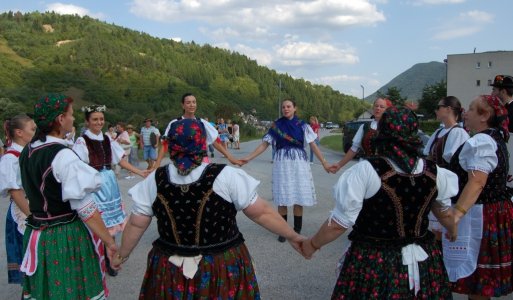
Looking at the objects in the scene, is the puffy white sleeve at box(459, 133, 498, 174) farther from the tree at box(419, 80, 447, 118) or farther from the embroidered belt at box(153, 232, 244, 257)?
the tree at box(419, 80, 447, 118)

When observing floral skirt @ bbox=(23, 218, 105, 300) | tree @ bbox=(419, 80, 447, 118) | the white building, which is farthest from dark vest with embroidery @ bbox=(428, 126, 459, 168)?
tree @ bbox=(419, 80, 447, 118)

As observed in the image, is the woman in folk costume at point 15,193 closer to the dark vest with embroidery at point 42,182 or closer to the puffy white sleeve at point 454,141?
the dark vest with embroidery at point 42,182

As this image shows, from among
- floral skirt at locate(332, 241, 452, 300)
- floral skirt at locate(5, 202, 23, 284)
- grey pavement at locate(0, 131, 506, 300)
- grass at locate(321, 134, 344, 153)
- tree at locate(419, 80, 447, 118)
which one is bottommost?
grass at locate(321, 134, 344, 153)

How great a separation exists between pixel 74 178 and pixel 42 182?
0.77ft

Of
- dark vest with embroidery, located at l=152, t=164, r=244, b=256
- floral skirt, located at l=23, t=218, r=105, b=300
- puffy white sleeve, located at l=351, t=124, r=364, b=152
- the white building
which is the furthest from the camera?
the white building

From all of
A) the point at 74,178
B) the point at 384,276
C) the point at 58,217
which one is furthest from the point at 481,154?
the point at 58,217

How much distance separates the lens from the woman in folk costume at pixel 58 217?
273 centimetres

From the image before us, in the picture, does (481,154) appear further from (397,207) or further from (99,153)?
(99,153)

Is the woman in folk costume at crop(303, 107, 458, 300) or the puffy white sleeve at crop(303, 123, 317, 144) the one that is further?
the puffy white sleeve at crop(303, 123, 317, 144)

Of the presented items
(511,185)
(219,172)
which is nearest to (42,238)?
(219,172)

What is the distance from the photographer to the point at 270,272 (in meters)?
4.79

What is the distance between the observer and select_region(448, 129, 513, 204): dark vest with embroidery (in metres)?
3.35

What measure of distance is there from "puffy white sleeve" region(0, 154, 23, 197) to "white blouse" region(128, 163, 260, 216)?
1426mm

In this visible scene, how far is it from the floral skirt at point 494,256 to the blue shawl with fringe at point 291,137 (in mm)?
2924
